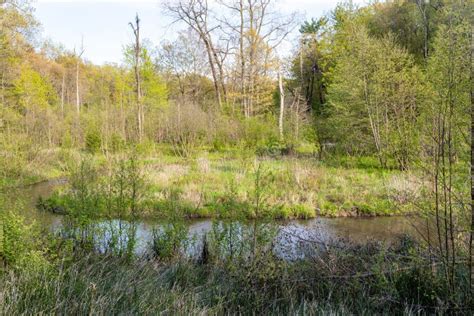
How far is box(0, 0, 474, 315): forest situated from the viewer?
330 centimetres

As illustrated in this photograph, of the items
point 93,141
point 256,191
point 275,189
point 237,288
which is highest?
point 93,141

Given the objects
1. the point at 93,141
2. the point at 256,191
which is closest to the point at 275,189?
the point at 256,191

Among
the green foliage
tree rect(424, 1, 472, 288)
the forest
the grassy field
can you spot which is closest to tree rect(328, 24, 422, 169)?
the forest

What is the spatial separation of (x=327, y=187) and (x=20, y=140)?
10.7 m

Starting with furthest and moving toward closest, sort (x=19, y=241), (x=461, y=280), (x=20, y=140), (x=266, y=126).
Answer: (x=266, y=126) → (x=20, y=140) → (x=19, y=241) → (x=461, y=280)

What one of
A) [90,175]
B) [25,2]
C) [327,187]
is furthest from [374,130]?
[25,2]

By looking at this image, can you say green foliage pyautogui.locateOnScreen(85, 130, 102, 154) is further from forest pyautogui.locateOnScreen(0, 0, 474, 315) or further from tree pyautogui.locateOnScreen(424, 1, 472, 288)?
tree pyautogui.locateOnScreen(424, 1, 472, 288)

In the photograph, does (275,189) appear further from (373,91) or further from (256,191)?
(373,91)

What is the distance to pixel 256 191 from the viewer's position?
5148mm

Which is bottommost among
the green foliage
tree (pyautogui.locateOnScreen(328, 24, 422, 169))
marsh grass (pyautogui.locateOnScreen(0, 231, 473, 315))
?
marsh grass (pyautogui.locateOnScreen(0, 231, 473, 315))

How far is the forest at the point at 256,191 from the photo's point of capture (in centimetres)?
330

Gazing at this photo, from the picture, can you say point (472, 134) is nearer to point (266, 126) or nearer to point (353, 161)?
point (353, 161)

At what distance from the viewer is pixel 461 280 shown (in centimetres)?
350

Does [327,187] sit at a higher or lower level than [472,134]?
lower
